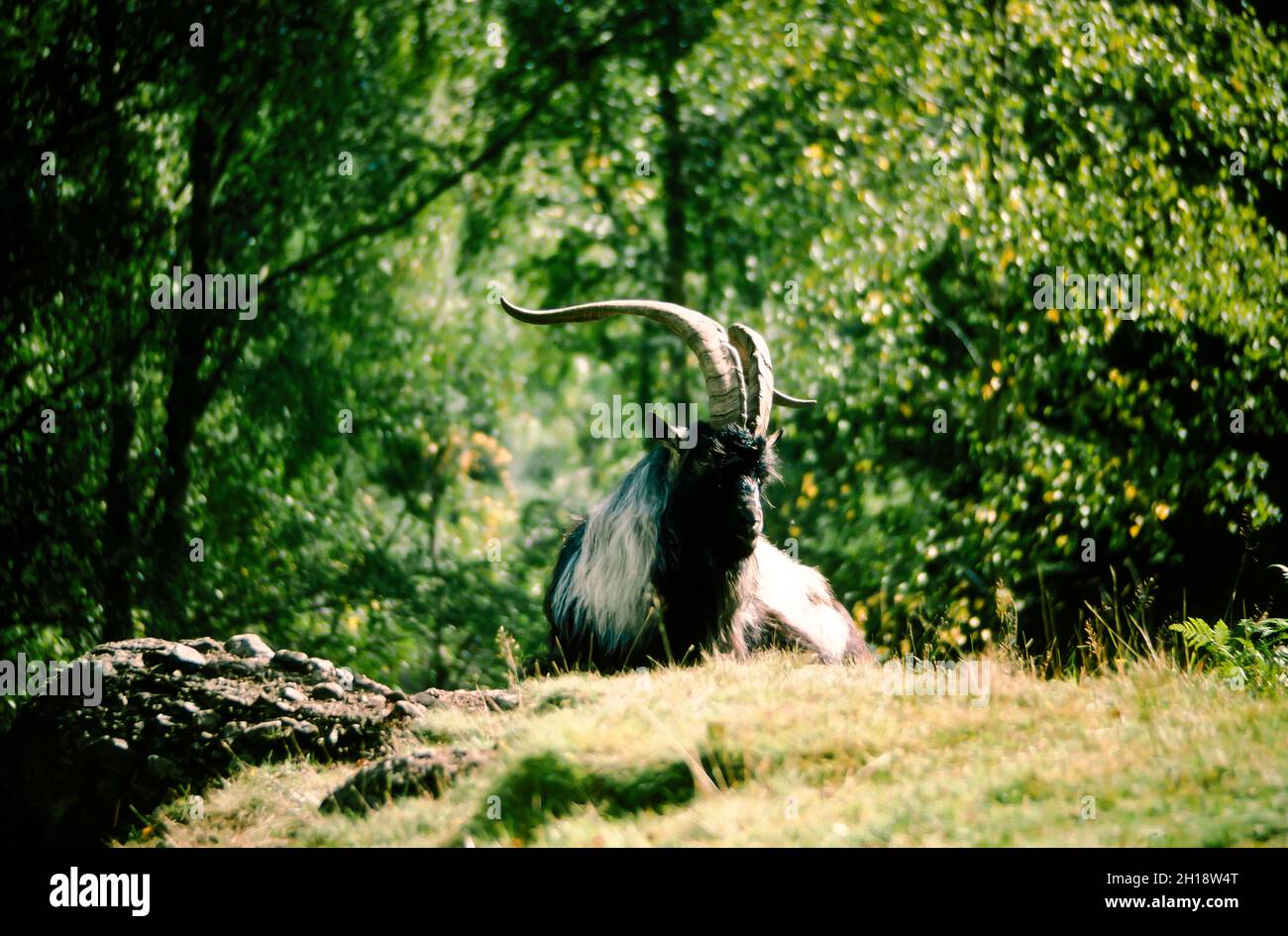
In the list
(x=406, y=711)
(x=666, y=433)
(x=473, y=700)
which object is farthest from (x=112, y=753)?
(x=666, y=433)

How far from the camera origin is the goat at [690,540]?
264 inches

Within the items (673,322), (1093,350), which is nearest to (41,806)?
(673,322)

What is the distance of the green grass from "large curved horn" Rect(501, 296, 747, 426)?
183 cm

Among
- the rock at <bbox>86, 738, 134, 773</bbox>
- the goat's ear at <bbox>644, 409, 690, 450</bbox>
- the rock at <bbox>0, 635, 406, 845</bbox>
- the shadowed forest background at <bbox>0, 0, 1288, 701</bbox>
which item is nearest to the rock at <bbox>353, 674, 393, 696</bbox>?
the rock at <bbox>0, 635, 406, 845</bbox>

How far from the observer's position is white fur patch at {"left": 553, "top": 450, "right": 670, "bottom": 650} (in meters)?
6.96

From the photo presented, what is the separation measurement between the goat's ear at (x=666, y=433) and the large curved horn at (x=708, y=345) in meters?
0.24

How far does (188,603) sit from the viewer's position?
12945mm

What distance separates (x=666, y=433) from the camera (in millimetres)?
6855

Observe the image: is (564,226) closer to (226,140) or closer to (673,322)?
(226,140)

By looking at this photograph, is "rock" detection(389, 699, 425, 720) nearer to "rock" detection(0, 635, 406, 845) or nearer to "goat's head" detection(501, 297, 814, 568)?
"rock" detection(0, 635, 406, 845)

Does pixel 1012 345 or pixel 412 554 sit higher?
pixel 1012 345

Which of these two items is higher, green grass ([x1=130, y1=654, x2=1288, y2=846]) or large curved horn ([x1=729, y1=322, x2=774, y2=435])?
large curved horn ([x1=729, y1=322, x2=774, y2=435])

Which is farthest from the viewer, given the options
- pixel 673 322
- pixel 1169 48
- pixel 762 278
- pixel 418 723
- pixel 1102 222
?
pixel 762 278

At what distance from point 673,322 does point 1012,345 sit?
5.16m
